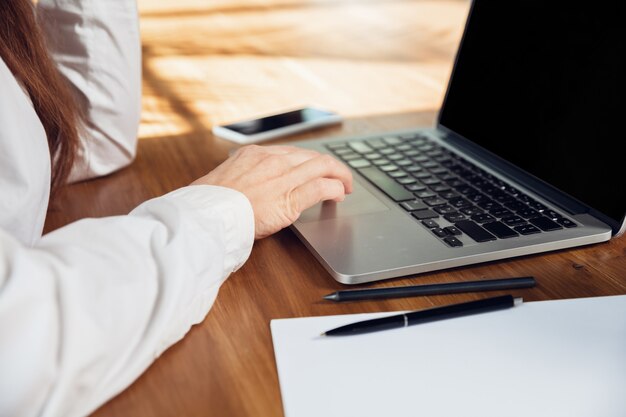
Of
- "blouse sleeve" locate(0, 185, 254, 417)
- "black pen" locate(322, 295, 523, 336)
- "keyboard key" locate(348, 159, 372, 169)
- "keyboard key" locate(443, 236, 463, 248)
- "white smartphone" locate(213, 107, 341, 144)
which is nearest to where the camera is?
"blouse sleeve" locate(0, 185, 254, 417)

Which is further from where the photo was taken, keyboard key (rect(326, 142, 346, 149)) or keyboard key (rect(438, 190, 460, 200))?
keyboard key (rect(326, 142, 346, 149))

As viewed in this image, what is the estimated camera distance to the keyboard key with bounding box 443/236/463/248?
0.72 meters

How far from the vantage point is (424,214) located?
0.78 metres

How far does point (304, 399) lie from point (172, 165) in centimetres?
55

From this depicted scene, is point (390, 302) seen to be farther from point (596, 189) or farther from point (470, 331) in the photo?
point (596, 189)

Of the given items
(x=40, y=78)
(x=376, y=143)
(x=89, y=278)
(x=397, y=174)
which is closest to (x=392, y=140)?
(x=376, y=143)

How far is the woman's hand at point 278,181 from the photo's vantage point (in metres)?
0.73

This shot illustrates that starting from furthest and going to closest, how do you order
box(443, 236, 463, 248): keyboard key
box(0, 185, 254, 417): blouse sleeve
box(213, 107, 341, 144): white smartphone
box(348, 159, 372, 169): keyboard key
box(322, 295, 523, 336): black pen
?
box(213, 107, 341, 144): white smartphone, box(348, 159, 372, 169): keyboard key, box(443, 236, 463, 248): keyboard key, box(322, 295, 523, 336): black pen, box(0, 185, 254, 417): blouse sleeve

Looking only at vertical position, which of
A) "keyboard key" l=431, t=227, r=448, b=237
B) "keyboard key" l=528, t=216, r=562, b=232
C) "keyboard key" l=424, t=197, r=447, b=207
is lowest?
"keyboard key" l=424, t=197, r=447, b=207

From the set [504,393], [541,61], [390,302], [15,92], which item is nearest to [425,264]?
[390,302]

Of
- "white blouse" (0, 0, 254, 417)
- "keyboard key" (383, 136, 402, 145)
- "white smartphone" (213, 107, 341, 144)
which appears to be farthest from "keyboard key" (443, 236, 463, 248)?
"white smartphone" (213, 107, 341, 144)

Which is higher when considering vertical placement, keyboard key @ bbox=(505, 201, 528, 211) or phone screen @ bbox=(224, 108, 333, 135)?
keyboard key @ bbox=(505, 201, 528, 211)

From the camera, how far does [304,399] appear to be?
A: 1.72ft

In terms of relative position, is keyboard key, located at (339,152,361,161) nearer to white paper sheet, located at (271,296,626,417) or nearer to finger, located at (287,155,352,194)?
finger, located at (287,155,352,194)
